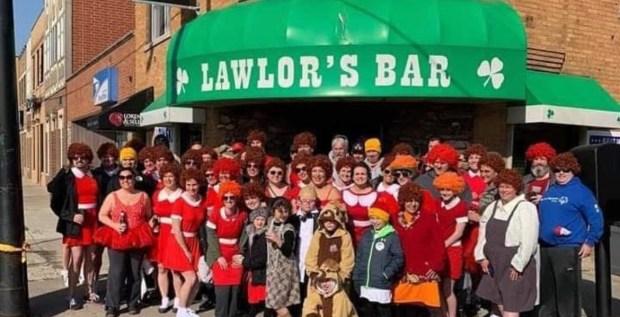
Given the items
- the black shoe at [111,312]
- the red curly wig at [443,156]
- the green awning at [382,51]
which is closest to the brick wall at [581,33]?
the green awning at [382,51]

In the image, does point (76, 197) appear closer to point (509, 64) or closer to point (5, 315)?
point (5, 315)

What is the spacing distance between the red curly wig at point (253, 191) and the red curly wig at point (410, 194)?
1271 millimetres

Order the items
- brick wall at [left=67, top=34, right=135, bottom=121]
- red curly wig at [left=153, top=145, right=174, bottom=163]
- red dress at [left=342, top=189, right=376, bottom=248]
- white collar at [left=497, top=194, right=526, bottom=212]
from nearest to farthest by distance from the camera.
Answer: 1. white collar at [left=497, top=194, right=526, bottom=212]
2. red dress at [left=342, top=189, right=376, bottom=248]
3. red curly wig at [left=153, top=145, right=174, bottom=163]
4. brick wall at [left=67, top=34, right=135, bottom=121]

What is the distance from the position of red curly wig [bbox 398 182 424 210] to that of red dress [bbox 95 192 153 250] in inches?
104

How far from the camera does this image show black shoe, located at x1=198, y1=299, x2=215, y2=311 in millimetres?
7117

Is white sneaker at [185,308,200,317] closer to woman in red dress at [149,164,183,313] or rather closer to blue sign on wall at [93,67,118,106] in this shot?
woman in red dress at [149,164,183,313]

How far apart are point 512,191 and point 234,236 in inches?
96.4

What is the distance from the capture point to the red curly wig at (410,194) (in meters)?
5.50

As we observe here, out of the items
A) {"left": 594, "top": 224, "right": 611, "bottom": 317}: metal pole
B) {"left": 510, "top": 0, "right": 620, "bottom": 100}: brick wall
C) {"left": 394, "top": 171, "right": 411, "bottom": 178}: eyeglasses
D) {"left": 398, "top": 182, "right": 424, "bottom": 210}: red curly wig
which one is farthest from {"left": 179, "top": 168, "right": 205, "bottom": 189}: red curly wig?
{"left": 510, "top": 0, "right": 620, "bottom": 100}: brick wall

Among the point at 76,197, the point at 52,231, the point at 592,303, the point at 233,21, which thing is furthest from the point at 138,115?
the point at 592,303

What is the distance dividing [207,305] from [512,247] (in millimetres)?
3334

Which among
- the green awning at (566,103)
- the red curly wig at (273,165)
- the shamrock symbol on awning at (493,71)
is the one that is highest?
the shamrock symbol on awning at (493,71)

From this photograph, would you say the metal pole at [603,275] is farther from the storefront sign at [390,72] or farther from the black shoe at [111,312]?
the black shoe at [111,312]

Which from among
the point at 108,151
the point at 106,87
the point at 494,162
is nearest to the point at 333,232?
Result: the point at 494,162
